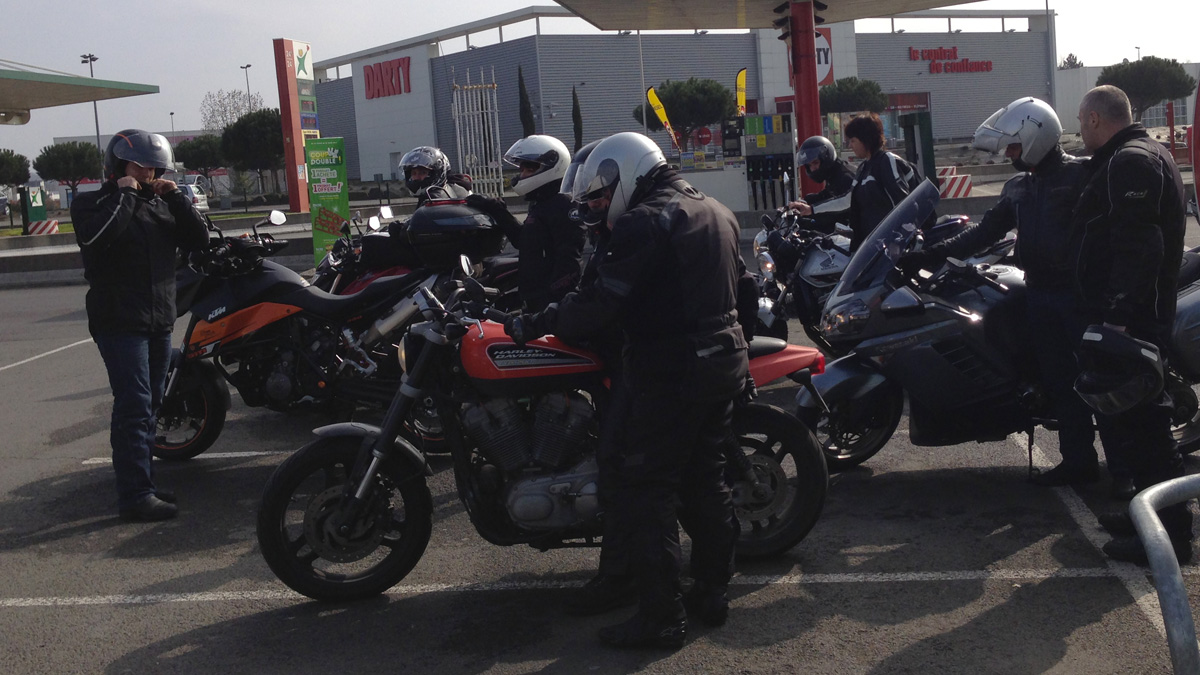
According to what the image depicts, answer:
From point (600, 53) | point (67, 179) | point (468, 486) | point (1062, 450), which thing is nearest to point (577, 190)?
point (468, 486)

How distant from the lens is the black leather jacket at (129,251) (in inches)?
217

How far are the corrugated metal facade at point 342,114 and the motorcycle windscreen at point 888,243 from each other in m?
74.1

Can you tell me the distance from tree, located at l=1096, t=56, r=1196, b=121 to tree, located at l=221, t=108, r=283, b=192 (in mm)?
43085

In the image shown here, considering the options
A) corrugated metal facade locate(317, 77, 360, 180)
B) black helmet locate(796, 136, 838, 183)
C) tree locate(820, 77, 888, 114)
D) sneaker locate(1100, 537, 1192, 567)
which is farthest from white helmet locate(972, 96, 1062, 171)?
corrugated metal facade locate(317, 77, 360, 180)

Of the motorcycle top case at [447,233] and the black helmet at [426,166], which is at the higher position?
the black helmet at [426,166]

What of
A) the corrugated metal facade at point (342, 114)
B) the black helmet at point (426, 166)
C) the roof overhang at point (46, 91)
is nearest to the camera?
the black helmet at point (426, 166)

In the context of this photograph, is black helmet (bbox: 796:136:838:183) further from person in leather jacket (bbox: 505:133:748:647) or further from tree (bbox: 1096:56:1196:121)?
tree (bbox: 1096:56:1196:121)

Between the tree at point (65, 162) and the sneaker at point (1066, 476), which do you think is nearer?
the sneaker at point (1066, 476)

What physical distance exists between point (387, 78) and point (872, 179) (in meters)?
67.6

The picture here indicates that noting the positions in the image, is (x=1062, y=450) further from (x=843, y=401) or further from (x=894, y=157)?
(x=894, y=157)

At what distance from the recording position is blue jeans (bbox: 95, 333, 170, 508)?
18.6 ft

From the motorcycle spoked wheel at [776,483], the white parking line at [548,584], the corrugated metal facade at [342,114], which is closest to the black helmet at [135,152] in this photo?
the white parking line at [548,584]

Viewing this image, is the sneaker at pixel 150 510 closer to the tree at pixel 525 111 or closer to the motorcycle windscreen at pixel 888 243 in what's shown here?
the motorcycle windscreen at pixel 888 243

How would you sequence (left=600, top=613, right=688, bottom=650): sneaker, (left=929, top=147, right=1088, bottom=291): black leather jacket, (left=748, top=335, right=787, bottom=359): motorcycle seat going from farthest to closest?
(left=929, top=147, right=1088, bottom=291): black leather jacket < (left=748, top=335, right=787, bottom=359): motorcycle seat < (left=600, top=613, right=688, bottom=650): sneaker
